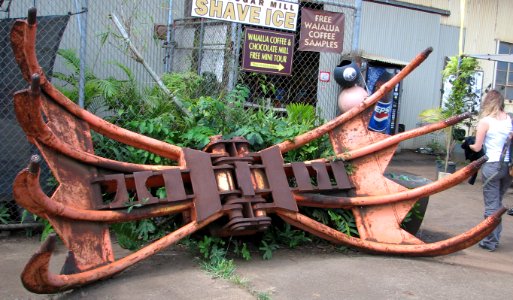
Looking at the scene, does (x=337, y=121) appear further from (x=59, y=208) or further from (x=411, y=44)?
(x=411, y=44)

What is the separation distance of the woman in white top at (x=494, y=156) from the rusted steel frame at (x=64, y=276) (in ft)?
10.8

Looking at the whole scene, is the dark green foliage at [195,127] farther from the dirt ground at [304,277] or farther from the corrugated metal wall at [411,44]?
the corrugated metal wall at [411,44]

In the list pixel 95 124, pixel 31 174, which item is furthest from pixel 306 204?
pixel 31 174

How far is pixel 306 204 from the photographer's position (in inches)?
211

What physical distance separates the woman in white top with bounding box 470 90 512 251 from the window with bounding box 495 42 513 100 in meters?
11.3

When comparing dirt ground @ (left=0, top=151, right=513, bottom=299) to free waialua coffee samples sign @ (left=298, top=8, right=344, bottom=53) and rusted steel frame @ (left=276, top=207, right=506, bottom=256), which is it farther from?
free waialua coffee samples sign @ (left=298, top=8, right=344, bottom=53)

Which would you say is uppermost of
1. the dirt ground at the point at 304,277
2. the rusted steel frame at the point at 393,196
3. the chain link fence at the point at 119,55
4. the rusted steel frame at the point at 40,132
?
the chain link fence at the point at 119,55

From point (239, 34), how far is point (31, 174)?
4201mm

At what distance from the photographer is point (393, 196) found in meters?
5.54

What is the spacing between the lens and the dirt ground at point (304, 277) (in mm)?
4305

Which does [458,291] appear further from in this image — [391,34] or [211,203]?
[391,34]

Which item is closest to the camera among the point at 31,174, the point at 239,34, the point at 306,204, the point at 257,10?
the point at 31,174

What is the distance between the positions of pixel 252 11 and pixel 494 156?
3.26 meters

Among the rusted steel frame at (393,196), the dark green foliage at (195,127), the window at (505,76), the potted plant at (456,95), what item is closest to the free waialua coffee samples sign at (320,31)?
the dark green foliage at (195,127)
